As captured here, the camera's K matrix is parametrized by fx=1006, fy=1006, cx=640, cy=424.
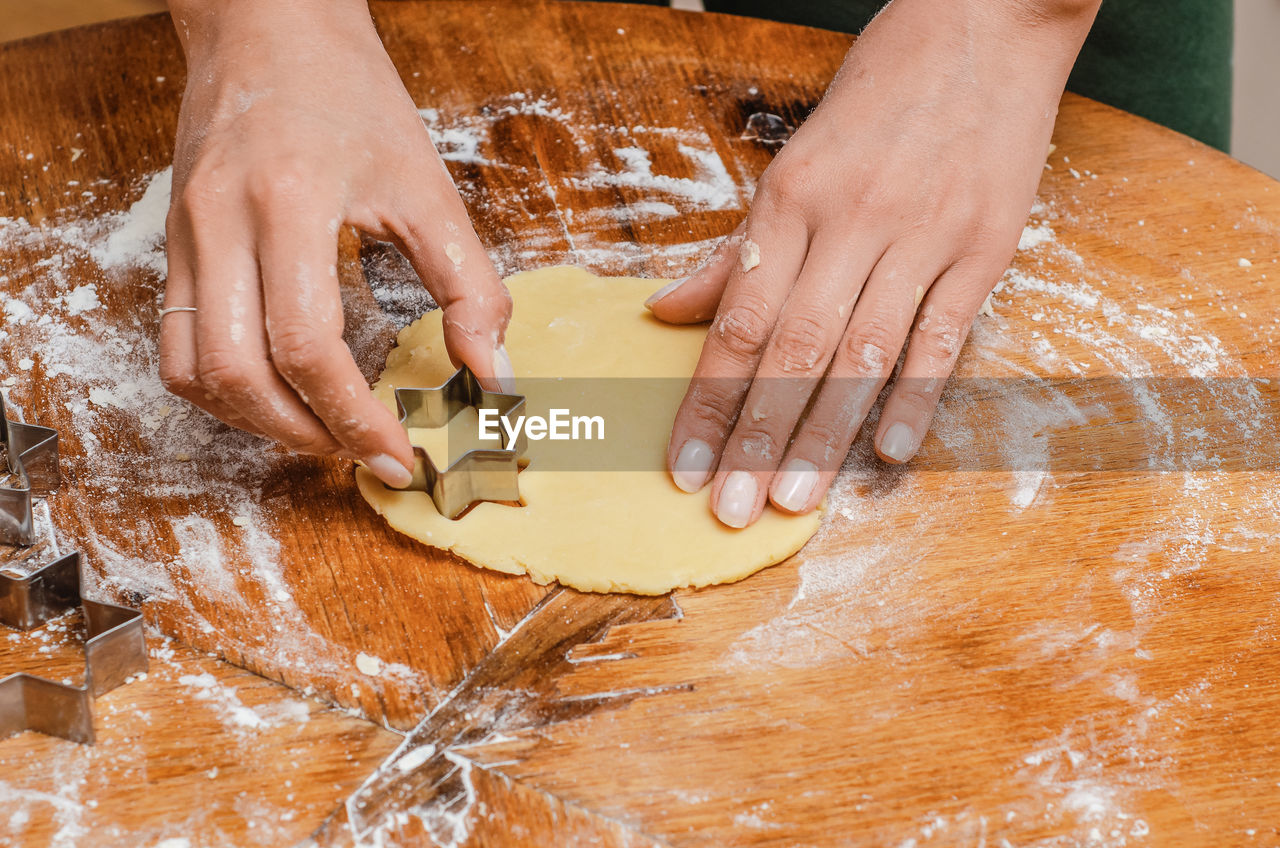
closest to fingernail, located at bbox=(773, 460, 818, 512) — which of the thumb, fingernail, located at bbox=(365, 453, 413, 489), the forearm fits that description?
the thumb

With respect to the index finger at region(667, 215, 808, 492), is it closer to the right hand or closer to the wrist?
the right hand

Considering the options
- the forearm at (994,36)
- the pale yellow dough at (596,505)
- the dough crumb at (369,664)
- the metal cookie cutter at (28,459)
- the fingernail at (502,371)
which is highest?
the forearm at (994,36)

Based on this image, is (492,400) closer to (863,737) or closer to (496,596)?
(496,596)

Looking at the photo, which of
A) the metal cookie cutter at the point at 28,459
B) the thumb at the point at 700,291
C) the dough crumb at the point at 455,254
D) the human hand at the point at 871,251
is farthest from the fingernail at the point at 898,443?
the metal cookie cutter at the point at 28,459

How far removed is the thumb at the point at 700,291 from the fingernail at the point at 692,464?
0.23 meters

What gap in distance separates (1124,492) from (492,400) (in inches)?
29.5

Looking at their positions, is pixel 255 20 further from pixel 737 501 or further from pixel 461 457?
pixel 737 501

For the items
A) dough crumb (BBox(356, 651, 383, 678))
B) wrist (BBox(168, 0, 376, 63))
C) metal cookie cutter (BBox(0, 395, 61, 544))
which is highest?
wrist (BBox(168, 0, 376, 63))

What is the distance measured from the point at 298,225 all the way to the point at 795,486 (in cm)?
59

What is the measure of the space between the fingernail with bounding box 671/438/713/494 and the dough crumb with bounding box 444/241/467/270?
32 centimetres

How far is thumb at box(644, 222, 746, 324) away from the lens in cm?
127

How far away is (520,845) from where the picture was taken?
2.84 ft

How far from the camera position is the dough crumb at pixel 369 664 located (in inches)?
38.9

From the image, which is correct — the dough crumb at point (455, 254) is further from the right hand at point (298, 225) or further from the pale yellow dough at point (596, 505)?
the pale yellow dough at point (596, 505)
